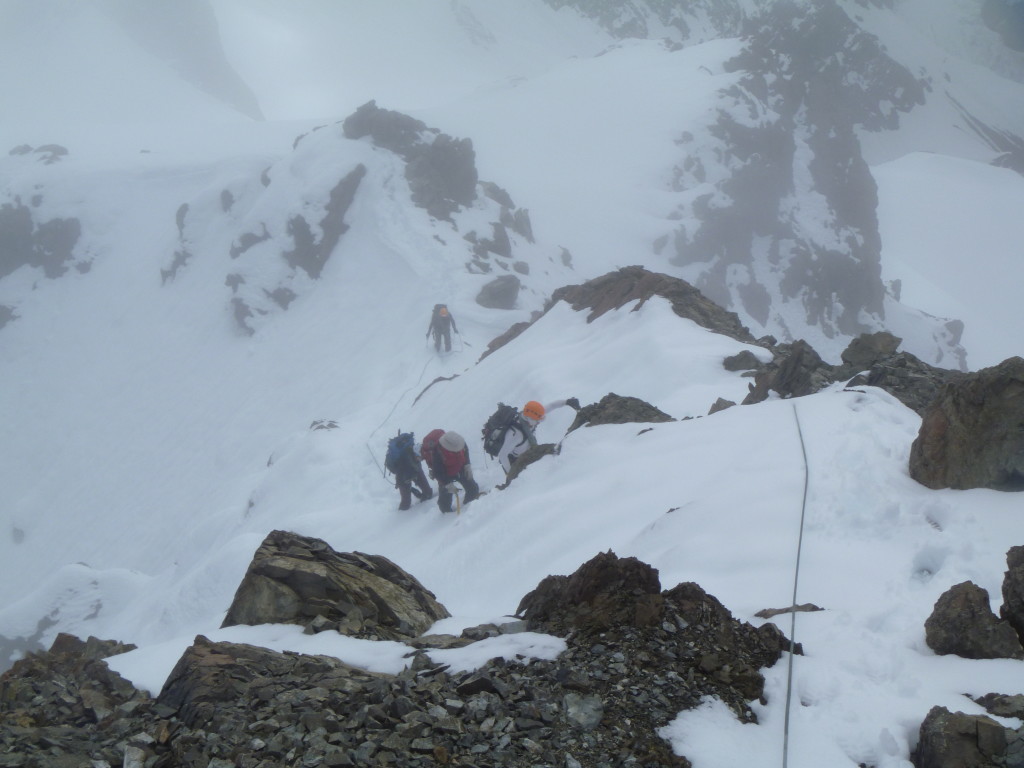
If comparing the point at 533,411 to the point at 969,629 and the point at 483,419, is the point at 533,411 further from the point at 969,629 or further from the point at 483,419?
the point at 969,629

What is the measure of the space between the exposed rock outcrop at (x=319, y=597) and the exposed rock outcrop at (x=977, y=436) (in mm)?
4532

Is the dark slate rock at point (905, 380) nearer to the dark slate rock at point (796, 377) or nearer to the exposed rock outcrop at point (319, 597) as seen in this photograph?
the dark slate rock at point (796, 377)

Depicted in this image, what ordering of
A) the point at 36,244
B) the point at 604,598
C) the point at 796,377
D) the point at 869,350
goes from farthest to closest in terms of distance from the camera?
the point at 36,244
the point at 869,350
the point at 796,377
the point at 604,598

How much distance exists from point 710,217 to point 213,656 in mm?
43453

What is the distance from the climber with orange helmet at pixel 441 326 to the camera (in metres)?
23.7

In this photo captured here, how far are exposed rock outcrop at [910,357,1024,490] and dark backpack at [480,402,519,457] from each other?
6773 millimetres

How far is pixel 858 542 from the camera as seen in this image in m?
6.07

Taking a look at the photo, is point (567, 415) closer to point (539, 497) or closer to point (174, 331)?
point (539, 497)

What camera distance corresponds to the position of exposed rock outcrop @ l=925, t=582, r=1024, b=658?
404cm

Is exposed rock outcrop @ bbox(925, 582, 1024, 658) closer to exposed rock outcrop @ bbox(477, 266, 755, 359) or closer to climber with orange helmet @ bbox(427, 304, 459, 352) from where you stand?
exposed rock outcrop @ bbox(477, 266, 755, 359)

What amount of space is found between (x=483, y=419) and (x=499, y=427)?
11.4ft

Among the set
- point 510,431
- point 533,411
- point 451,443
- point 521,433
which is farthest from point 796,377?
point 451,443

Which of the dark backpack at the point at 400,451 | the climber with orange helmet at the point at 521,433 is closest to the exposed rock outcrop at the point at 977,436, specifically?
the climber with orange helmet at the point at 521,433

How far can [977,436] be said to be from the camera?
6309 millimetres
